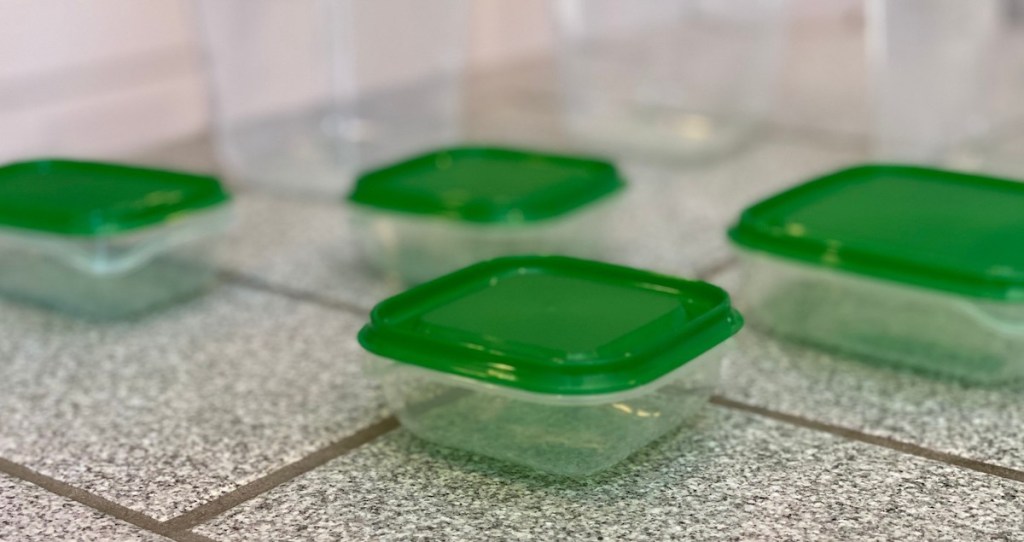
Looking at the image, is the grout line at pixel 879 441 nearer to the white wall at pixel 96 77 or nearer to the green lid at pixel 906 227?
the green lid at pixel 906 227

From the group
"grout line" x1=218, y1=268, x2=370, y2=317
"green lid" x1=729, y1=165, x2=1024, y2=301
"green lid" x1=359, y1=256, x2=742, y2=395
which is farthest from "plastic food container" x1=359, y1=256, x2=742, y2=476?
"grout line" x1=218, y1=268, x2=370, y2=317

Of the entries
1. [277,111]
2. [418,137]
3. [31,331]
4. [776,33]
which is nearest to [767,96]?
[776,33]

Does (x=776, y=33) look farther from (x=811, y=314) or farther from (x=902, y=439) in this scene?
(x=902, y=439)

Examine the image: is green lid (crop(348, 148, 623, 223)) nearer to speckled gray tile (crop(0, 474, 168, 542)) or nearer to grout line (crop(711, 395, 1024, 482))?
grout line (crop(711, 395, 1024, 482))

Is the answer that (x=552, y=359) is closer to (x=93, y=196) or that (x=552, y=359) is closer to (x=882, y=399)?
(x=882, y=399)

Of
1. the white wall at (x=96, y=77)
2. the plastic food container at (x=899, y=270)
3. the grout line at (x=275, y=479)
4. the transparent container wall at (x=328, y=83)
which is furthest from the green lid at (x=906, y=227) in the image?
the white wall at (x=96, y=77)

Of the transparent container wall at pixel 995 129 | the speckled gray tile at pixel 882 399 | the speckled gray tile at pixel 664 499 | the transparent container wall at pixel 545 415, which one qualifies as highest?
the transparent container wall at pixel 995 129

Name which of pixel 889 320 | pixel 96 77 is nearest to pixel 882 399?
pixel 889 320
